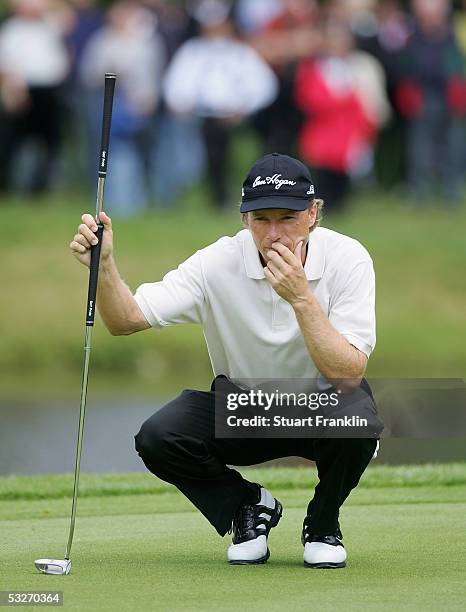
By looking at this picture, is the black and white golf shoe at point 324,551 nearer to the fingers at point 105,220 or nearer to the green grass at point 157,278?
the fingers at point 105,220

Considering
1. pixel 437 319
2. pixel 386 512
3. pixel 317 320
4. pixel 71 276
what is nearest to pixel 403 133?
pixel 437 319

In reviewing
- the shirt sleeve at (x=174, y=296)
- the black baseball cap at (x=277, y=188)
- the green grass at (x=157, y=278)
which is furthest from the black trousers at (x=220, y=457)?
the green grass at (x=157, y=278)

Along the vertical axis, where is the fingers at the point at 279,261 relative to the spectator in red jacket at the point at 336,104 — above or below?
below

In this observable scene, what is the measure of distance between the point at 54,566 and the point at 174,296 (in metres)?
0.99

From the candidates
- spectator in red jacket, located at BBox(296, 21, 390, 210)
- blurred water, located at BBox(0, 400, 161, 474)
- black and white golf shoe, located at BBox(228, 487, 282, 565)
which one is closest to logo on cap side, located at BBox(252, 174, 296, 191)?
black and white golf shoe, located at BBox(228, 487, 282, 565)

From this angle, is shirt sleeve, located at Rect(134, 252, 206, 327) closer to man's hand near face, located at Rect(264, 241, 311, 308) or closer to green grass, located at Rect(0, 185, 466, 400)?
man's hand near face, located at Rect(264, 241, 311, 308)

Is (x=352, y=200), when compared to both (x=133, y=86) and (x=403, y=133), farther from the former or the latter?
(x=133, y=86)

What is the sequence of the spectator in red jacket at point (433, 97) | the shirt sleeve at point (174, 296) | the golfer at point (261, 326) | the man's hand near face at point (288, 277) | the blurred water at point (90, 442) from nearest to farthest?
the man's hand near face at point (288, 277), the golfer at point (261, 326), the shirt sleeve at point (174, 296), the blurred water at point (90, 442), the spectator in red jacket at point (433, 97)

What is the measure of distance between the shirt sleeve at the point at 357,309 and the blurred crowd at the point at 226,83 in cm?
1130

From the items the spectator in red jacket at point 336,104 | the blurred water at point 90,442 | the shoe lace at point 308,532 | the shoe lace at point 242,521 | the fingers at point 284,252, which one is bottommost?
the shoe lace at point 308,532

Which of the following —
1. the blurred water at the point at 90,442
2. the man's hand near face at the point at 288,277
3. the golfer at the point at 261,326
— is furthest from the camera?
the blurred water at the point at 90,442

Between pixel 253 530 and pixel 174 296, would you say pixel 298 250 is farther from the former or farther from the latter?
pixel 253 530

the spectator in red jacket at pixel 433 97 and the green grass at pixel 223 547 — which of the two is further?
the spectator in red jacket at pixel 433 97

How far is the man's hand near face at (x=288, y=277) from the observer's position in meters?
5.21
